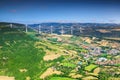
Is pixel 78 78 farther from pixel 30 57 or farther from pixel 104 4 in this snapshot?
pixel 104 4

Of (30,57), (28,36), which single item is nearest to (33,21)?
(28,36)

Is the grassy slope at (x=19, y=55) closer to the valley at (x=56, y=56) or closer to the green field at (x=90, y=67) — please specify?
the valley at (x=56, y=56)

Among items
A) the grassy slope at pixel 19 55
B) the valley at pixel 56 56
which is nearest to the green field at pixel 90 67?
the valley at pixel 56 56

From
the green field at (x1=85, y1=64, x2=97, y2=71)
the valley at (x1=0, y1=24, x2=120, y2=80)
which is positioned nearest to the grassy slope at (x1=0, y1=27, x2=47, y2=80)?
the valley at (x1=0, y1=24, x2=120, y2=80)

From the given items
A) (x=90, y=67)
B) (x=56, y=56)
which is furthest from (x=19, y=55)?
(x=90, y=67)

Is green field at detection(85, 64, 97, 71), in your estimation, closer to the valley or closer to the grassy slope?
the valley

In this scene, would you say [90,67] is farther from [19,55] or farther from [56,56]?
[19,55]

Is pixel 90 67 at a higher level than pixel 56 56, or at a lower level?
lower

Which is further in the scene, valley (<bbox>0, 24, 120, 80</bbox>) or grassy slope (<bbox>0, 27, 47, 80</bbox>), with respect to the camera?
grassy slope (<bbox>0, 27, 47, 80</bbox>)

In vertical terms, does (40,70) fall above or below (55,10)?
below

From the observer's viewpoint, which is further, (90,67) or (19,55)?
(19,55)

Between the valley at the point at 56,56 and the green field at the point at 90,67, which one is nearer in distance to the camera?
the valley at the point at 56,56
